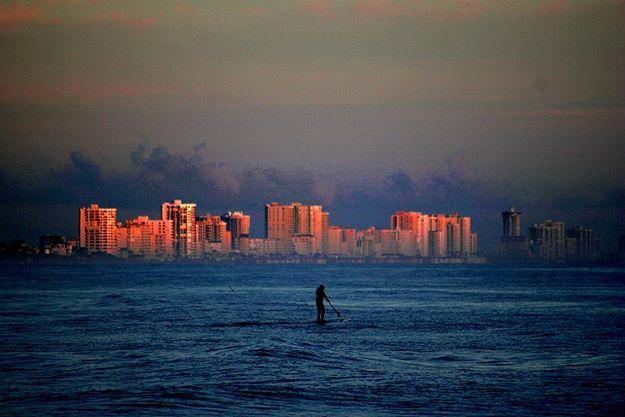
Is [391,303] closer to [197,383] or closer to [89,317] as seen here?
[89,317]

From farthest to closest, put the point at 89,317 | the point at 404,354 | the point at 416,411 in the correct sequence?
the point at 89,317, the point at 404,354, the point at 416,411

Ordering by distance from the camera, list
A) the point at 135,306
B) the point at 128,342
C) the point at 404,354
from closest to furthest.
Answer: the point at 404,354 → the point at 128,342 → the point at 135,306

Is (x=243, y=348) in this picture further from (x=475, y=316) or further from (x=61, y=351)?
(x=475, y=316)

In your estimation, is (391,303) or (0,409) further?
(391,303)

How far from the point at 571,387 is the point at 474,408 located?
4.61 metres

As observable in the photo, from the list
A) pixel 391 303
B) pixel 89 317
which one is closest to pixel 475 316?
pixel 391 303

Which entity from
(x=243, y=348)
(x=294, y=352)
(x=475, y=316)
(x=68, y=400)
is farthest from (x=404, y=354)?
(x=475, y=316)

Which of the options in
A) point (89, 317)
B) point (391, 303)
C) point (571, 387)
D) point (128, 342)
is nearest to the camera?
point (571, 387)

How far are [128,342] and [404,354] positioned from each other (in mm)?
11661

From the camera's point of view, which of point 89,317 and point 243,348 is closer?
point 243,348

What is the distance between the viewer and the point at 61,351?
115ft

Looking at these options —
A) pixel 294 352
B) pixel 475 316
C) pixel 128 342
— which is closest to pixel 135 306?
pixel 475 316

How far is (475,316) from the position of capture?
5631 cm

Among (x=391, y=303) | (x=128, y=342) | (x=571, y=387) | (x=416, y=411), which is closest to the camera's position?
(x=416, y=411)
